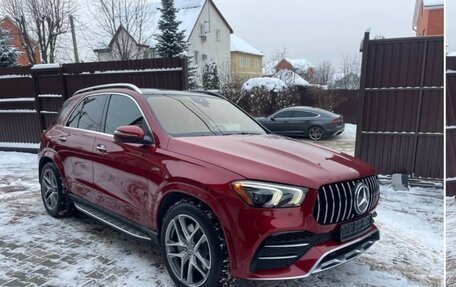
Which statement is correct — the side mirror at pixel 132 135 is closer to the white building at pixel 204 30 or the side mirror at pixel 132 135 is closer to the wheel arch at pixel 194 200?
the wheel arch at pixel 194 200

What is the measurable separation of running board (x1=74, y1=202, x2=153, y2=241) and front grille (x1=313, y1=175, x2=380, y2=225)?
1615 mm

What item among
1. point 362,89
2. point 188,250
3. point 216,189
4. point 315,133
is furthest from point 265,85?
point 216,189

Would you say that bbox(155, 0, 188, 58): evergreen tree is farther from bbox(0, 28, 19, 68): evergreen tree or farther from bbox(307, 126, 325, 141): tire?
bbox(307, 126, 325, 141): tire

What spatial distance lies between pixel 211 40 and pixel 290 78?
786 inches

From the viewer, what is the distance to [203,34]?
38.2m

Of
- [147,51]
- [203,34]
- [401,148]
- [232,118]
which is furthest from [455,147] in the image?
[203,34]

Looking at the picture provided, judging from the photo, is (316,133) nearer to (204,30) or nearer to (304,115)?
(304,115)

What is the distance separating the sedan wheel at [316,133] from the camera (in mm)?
15188

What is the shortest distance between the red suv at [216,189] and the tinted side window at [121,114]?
0.01m

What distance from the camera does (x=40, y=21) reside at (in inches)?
856

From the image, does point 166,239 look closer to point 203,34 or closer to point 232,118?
point 232,118

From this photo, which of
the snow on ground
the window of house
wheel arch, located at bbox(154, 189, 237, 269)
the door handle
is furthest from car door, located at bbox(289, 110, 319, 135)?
the window of house

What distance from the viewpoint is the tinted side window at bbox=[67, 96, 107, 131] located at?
4418 millimetres

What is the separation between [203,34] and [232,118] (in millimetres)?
35758
